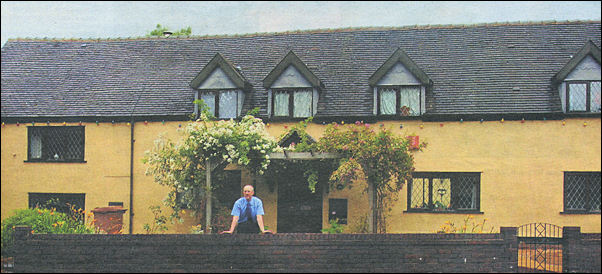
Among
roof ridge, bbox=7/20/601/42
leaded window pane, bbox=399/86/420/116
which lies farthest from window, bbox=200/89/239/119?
leaded window pane, bbox=399/86/420/116

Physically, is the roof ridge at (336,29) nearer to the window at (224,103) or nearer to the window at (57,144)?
the window at (224,103)

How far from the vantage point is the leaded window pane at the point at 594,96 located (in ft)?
52.8

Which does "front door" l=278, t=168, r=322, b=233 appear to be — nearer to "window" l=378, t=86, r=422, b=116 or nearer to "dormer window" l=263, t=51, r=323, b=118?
"dormer window" l=263, t=51, r=323, b=118

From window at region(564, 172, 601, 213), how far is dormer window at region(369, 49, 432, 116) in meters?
4.59

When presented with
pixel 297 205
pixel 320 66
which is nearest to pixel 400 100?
pixel 320 66

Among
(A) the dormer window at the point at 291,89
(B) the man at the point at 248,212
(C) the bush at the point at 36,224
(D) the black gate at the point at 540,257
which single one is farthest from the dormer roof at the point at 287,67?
(D) the black gate at the point at 540,257

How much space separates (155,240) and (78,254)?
5.11 ft

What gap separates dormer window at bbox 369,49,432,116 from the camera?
1728cm

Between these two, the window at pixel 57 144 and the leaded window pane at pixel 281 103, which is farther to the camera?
the window at pixel 57 144

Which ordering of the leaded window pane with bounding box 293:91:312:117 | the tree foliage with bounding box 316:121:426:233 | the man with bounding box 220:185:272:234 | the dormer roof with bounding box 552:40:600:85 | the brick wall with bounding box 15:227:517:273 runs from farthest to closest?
the leaded window pane with bounding box 293:91:312:117
the dormer roof with bounding box 552:40:600:85
the tree foliage with bounding box 316:121:426:233
the man with bounding box 220:185:272:234
the brick wall with bounding box 15:227:517:273

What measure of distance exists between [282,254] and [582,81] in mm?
10668

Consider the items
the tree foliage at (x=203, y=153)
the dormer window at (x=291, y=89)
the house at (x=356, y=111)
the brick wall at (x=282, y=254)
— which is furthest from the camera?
the dormer window at (x=291, y=89)

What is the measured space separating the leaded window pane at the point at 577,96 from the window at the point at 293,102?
755 centimetres

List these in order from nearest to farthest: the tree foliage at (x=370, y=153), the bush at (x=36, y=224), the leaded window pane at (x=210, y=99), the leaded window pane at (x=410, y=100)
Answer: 1. the bush at (x=36, y=224)
2. the tree foliage at (x=370, y=153)
3. the leaded window pane at (x=410, y=100)
4. the leaded window pane at (x=210, y=99)
